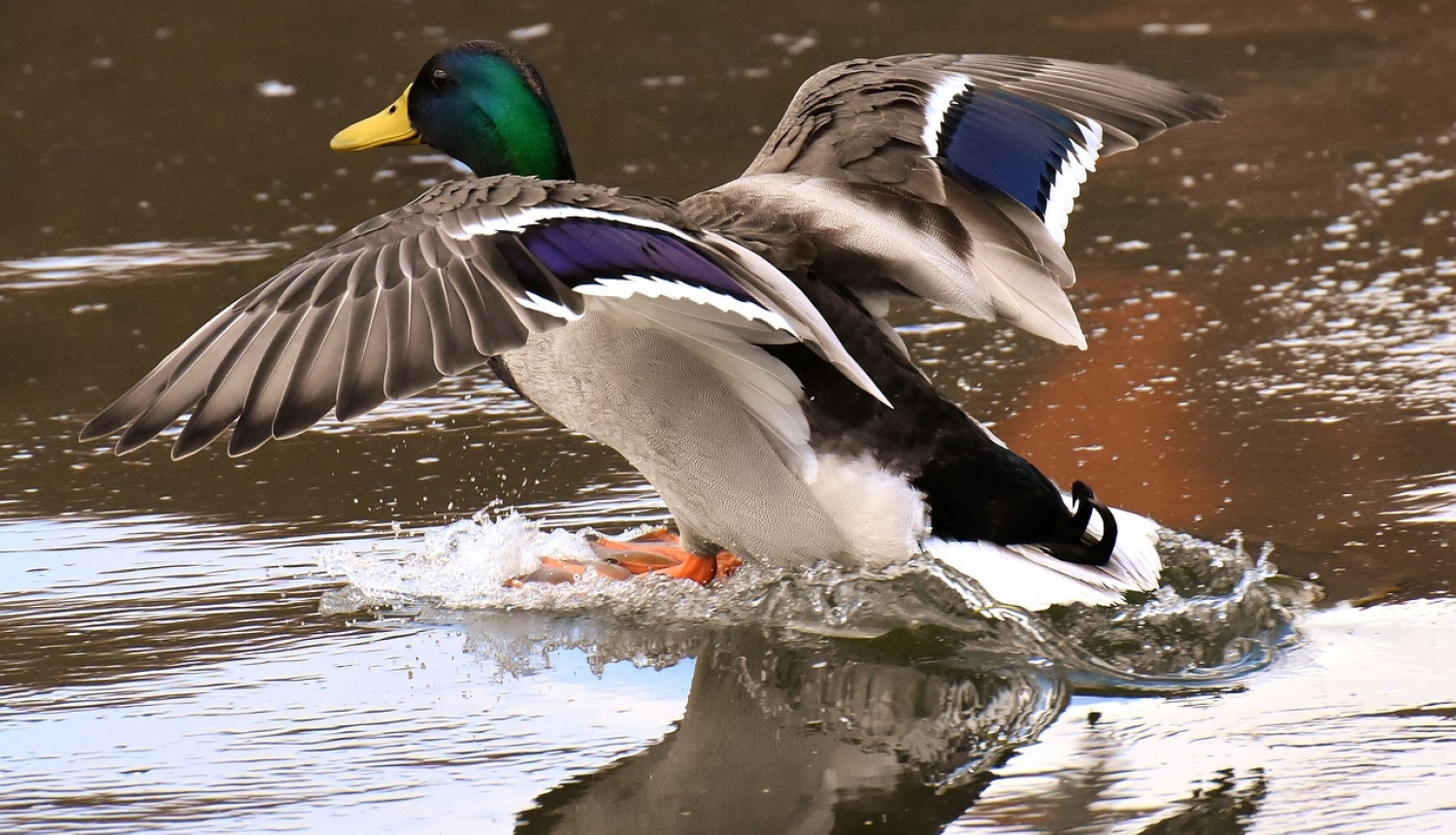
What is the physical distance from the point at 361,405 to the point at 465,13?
20.6 feet

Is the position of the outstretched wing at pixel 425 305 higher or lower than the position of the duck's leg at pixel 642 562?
higher

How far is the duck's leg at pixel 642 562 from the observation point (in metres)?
3.89

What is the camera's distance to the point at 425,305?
2922 mm

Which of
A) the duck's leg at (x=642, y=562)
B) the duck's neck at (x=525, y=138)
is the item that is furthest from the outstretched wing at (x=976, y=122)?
the duck's leg at (x=642, y=562)

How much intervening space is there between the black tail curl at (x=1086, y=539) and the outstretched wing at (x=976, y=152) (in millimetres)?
362

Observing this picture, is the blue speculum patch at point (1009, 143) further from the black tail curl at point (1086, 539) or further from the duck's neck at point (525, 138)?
the duck's neck at point (525, 138)

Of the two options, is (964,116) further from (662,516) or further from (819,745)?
(819,745)

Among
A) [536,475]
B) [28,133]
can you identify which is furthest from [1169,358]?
[28,133]

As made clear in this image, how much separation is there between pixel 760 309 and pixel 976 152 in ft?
4.20

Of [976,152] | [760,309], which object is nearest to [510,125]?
[976,152]

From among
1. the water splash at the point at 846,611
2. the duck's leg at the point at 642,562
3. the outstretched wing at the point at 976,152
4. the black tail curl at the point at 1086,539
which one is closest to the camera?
the water splash at the point at 846,611

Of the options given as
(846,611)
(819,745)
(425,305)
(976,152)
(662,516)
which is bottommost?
(819,745)

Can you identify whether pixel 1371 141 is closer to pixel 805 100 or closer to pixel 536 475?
pixel 805 100

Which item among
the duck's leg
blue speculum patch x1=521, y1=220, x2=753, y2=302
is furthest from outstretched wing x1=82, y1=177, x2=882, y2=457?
the duck's leg
